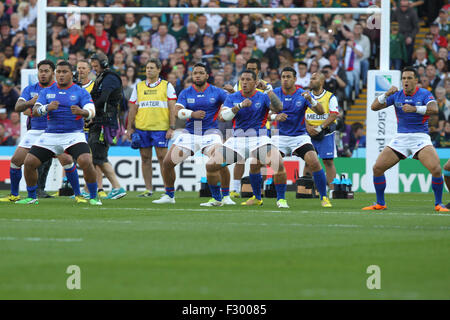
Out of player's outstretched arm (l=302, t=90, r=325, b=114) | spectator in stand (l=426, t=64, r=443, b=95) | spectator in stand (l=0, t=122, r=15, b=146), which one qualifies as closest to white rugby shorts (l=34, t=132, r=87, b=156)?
player's outstretched arm (l=302, t=90, r=325, b=114)

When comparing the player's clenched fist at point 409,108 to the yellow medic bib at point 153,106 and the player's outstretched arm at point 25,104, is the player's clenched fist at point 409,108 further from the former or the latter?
the player's outstretched arm at point 25,104

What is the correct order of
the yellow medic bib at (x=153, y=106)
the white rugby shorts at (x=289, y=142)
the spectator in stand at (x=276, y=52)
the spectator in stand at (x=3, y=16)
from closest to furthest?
the white rugby shorts at (x=289, y=142) → the yellow medic bib at (x=153, y=106) → the spectator in stand at (x=276, y=52) → the spectator in stand at (x=3, y=16)

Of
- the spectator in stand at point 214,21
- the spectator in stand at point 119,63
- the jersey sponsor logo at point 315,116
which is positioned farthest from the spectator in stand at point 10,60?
the jersey sponsor logo at point 315,116

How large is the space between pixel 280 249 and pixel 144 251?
1247 mm

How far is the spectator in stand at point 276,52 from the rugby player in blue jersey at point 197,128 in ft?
30.5

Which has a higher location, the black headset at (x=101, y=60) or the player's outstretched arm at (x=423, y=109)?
the black headset at (x=101, y=60)

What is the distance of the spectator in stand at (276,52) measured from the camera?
80.0 feet

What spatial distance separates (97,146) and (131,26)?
9632mm

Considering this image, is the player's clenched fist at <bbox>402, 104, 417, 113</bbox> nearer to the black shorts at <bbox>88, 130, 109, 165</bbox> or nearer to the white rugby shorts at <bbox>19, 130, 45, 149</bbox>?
the black shorts at <bbox>88, 130, 109, 165</bbox>

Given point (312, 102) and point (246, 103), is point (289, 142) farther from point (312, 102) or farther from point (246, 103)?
point (246, 103)

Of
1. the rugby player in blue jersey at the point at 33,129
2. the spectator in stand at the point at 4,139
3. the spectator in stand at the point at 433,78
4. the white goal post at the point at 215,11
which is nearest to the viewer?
the rugby player in blue jersey at the point at 33,129

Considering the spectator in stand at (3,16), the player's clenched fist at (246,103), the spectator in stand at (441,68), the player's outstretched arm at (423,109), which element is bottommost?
the player's outstretched arm at (423,109)

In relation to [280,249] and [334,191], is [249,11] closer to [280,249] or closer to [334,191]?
[334,191]

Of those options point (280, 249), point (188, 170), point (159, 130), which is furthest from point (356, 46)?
point (280, 249)
